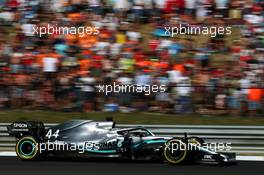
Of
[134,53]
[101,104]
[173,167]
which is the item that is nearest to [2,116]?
[101,104]

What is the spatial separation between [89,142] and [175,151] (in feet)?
5.60

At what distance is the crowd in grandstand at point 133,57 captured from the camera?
13.2 metres

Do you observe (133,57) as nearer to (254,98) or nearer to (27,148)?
(254,98)

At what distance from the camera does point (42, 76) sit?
46.2ft

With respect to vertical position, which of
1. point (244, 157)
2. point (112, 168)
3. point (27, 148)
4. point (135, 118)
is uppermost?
point (112, 168)

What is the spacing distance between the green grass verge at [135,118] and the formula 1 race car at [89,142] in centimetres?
264

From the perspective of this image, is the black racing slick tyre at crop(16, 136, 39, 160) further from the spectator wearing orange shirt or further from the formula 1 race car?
the spectator wearing orange shirt

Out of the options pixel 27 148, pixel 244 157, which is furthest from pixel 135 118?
pixel 27 148

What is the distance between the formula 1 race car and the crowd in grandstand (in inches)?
116

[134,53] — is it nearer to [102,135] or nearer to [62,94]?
[62,94]

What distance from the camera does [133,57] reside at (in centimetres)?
1421

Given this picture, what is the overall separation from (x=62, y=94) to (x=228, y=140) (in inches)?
170

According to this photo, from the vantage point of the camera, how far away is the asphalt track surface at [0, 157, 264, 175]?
28.3 feet

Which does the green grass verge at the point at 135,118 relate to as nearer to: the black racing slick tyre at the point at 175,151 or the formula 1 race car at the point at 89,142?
the formula 1 race car at the point at 89,142
